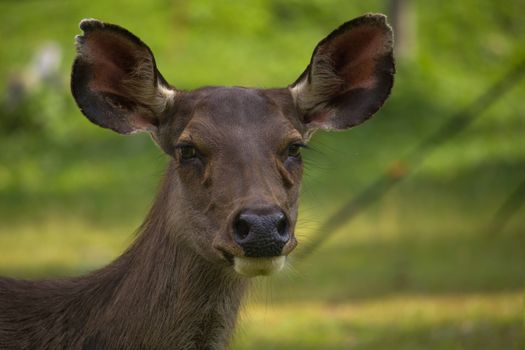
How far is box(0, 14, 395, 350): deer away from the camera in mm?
5723

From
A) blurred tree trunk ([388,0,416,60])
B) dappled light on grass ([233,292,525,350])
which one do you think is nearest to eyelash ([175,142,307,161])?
dappled light on grass ([233,292,525,350])

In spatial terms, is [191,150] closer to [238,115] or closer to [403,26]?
[238,115]

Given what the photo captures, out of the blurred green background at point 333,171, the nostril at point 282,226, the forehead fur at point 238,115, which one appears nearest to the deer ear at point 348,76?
the forehead fur at point 238,115

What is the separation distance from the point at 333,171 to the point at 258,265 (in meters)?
9.15

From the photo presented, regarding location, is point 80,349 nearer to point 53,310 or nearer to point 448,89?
point 53,310

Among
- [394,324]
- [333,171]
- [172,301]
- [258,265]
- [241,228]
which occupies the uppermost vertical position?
[241,228]

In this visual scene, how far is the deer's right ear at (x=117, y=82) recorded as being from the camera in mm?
6121

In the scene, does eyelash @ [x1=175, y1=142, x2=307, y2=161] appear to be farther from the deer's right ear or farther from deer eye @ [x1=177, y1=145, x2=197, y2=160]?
the deer's right ear

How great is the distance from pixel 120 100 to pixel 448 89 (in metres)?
10.7

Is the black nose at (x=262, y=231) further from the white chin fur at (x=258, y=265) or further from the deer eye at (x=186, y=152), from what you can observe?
the deer eye at (x=186, y=152)

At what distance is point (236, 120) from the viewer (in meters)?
5.88

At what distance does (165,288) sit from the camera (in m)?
5.97

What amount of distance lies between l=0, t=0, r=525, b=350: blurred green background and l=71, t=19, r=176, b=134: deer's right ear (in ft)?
3.47

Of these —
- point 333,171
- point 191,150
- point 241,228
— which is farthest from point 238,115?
point 333,171
